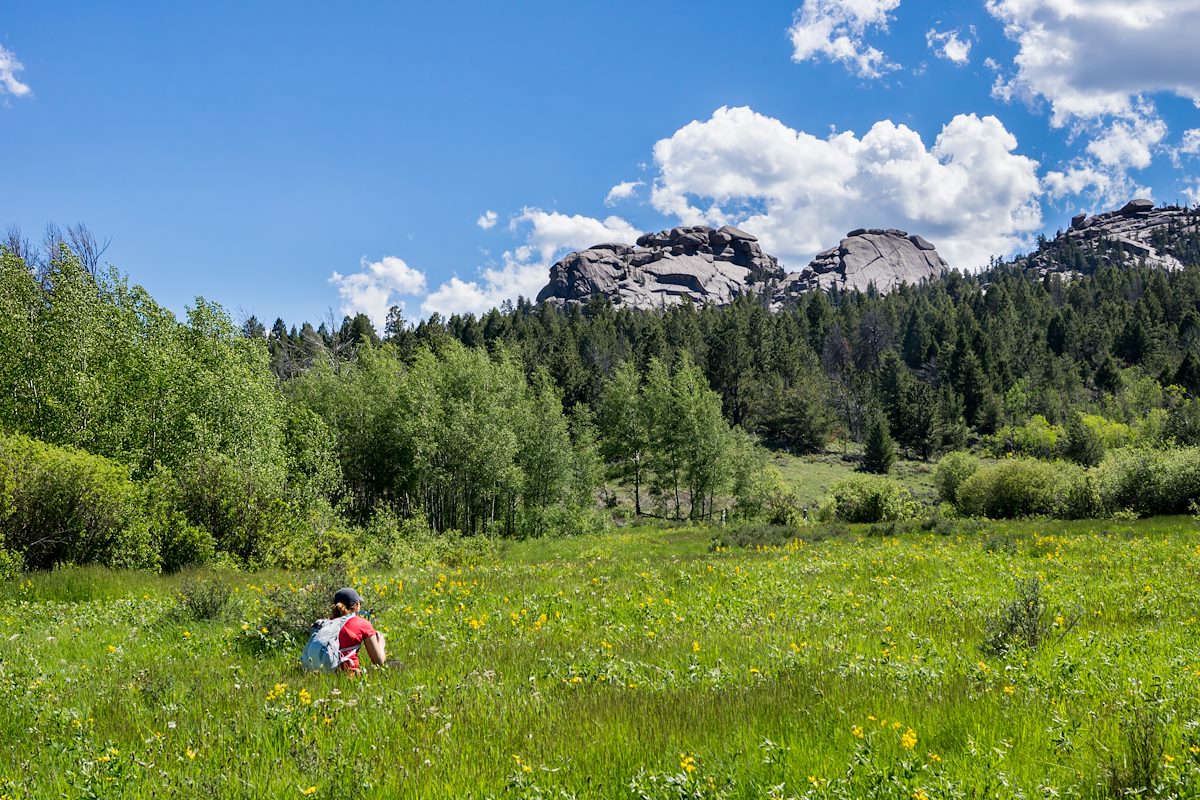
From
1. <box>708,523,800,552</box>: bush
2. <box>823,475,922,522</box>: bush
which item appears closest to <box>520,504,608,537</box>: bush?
<box>823,475,922,522</box>: bush

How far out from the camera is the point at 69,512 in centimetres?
1642

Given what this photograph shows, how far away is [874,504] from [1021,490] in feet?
24.6

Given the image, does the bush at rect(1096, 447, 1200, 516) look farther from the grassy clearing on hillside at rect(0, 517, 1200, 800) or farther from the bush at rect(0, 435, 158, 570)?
the bush at rect(0, 435, 158, 570)

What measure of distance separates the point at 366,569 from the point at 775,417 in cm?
7953

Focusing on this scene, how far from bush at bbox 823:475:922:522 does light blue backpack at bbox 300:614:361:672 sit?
33.8 meters

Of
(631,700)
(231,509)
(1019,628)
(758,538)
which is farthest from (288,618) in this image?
(758,538)

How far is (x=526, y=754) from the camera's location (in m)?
4.66

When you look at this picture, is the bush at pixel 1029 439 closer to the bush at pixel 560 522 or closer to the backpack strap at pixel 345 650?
the bush at pixel 560 522

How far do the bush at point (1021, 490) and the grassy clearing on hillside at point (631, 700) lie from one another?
25.2 meters

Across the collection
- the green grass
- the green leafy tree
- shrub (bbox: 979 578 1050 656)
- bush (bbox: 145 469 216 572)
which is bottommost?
the green grass

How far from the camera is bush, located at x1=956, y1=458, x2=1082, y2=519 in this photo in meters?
33.9

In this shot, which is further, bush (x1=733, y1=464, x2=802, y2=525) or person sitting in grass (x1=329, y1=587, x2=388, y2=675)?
bush (x1=733, y1=464, x2=802, y2=525)

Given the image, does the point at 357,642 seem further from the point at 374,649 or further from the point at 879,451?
the point at 879,451

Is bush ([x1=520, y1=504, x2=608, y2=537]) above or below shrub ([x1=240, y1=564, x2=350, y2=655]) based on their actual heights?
below
